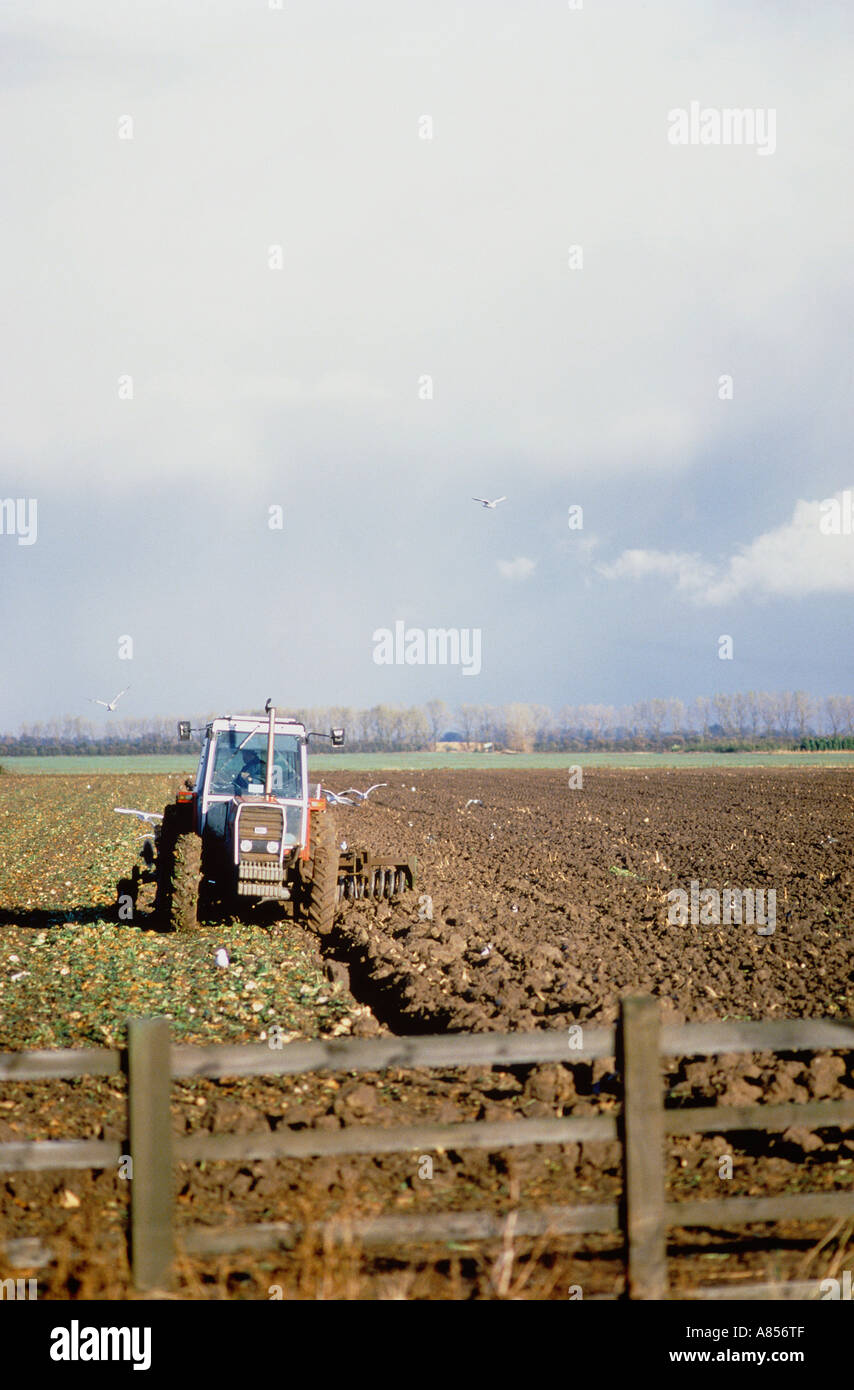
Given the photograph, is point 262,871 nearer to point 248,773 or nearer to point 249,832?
point 249,832

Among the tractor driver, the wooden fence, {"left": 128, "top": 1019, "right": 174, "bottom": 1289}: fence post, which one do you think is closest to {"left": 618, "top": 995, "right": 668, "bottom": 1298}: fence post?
the wooden fence

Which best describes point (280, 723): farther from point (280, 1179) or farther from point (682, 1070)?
point (280, 1179)

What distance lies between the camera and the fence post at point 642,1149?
4469 mm

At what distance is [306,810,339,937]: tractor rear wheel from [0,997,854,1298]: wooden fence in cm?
974

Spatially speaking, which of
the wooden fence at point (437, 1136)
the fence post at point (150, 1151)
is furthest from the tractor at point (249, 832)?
the fence post at point (150, 1151)

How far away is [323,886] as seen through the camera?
14.4 m

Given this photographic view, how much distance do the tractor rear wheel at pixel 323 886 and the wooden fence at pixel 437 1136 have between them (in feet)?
31.9

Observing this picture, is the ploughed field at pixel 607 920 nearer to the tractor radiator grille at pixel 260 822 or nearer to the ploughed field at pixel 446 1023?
the ploughed field at pixel 446 1023

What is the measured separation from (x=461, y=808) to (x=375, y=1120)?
32544 millimetres

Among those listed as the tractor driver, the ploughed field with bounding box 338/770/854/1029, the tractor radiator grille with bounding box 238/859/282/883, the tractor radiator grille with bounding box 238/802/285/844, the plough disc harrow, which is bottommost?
the ploughed field with bounding box 338/770/854/1029

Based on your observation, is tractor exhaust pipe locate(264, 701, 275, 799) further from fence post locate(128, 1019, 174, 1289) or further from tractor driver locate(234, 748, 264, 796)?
fence post locate(128, 1019, 174, 1289)

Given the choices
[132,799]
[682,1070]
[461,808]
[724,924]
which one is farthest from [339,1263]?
[132,799]

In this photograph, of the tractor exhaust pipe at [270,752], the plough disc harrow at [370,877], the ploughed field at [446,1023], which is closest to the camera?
the ploughed field at [446,1023]

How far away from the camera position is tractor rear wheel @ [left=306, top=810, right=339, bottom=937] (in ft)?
47.1
